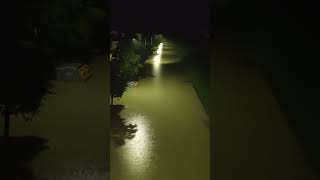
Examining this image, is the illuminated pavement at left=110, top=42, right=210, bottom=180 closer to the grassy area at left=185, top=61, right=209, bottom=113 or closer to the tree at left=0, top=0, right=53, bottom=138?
the grassy area at left=185, top=61, right=209, bottom=113

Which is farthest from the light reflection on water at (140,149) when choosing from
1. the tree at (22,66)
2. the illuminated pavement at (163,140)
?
the tree at (22,66)

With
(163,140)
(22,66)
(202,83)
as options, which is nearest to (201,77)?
(202,83)

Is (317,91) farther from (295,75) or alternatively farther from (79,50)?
(79,50)

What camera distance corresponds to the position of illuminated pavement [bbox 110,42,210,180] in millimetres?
10398

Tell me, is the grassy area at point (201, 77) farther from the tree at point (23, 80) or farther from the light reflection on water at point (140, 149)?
the tree at point (23, 80)

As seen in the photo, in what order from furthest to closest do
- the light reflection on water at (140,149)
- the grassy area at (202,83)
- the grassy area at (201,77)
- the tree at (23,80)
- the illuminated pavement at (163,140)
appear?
the grassy area at (201,77)
the grassy area at (202,83)
the light reflection on water at (140,149)
the illuminated pavement at (163,140)
the tree at (23,80)

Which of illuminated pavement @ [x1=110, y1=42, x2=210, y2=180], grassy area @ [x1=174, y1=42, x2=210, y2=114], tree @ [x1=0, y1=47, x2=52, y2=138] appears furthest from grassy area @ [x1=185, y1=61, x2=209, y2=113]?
tree @ [x1=0, y1=47, x2=52, y2=138]

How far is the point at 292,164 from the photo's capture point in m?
8.95

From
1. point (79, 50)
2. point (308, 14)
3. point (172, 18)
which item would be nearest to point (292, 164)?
point (308, 14)

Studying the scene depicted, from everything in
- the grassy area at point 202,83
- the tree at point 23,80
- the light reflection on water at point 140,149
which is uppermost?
the tree at point 23,80

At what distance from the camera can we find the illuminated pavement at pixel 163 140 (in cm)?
1040

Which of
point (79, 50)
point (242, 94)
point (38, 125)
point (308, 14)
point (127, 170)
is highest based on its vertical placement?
point (308, 14)

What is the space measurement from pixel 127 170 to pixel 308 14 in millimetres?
5579

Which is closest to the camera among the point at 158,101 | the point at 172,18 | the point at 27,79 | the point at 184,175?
the point at 27,79
